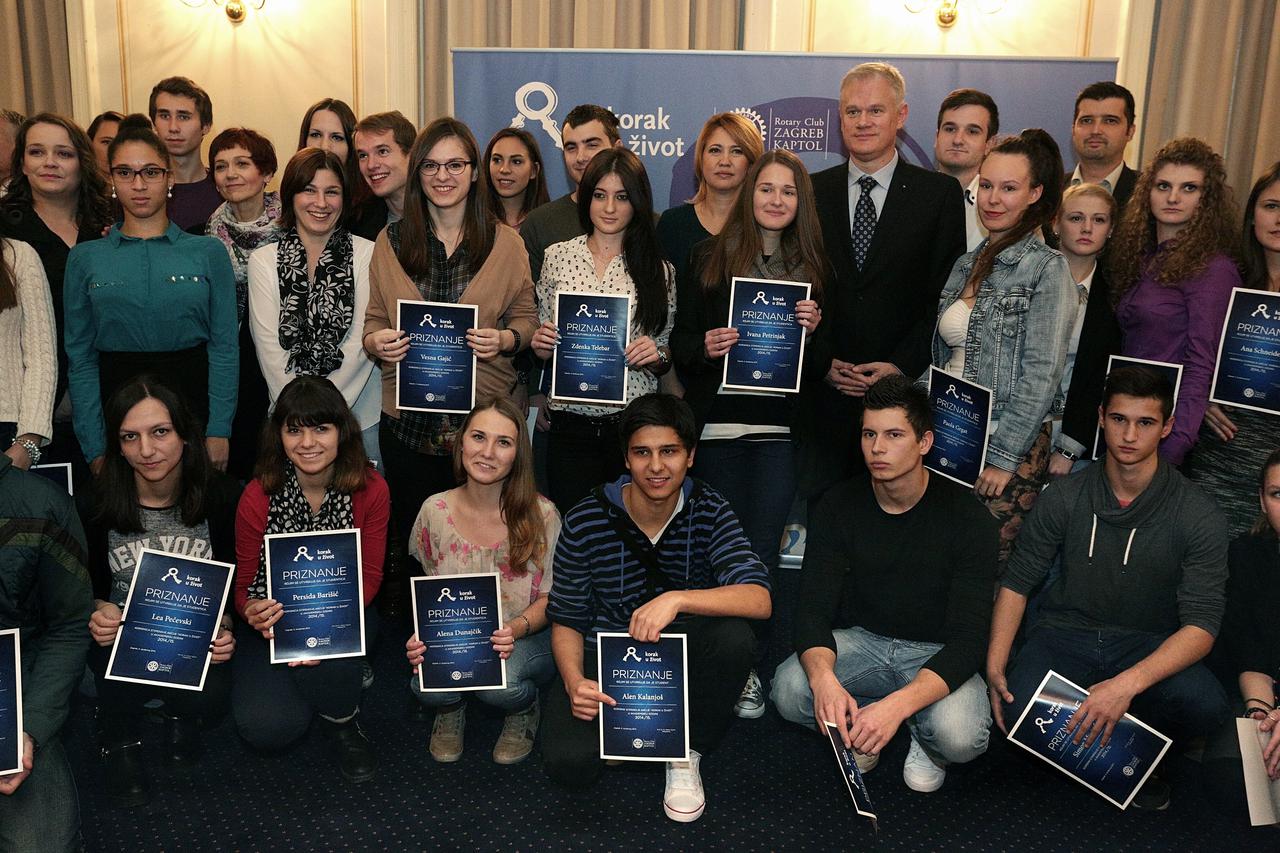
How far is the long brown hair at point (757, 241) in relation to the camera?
3.40 m

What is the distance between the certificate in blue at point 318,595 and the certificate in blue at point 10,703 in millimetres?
664

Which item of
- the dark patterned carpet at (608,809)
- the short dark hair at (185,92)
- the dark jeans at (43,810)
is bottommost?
the dark patterned carpet at (608,809)

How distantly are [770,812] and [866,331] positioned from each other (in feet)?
5.34

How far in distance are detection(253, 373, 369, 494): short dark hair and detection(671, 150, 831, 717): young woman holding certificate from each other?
1103 mm

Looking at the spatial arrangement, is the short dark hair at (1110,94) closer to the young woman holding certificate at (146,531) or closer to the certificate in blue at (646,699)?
the certificate in blue at (646,699)

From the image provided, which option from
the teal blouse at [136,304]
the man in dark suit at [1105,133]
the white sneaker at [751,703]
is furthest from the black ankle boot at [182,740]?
the man in dark suit at [1105,133]

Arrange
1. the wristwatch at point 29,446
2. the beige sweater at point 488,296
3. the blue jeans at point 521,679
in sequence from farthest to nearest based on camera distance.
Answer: the beige sweater at point 488,296 → the wristwatch at point 29,446 → the blue jeans at point 521,679

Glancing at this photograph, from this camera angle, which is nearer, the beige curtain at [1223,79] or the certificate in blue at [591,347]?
the certificate in blue at [591,347]

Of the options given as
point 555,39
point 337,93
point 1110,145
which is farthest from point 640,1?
point 1110,145

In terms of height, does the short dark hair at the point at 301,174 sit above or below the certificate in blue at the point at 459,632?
above

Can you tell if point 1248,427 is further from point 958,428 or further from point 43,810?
point 43,810

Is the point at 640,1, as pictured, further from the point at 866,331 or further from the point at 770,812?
the point at 770,812

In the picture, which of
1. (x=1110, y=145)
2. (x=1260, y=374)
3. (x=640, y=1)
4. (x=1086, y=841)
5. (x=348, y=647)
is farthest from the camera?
(x=640, y=1)

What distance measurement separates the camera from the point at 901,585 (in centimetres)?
308
